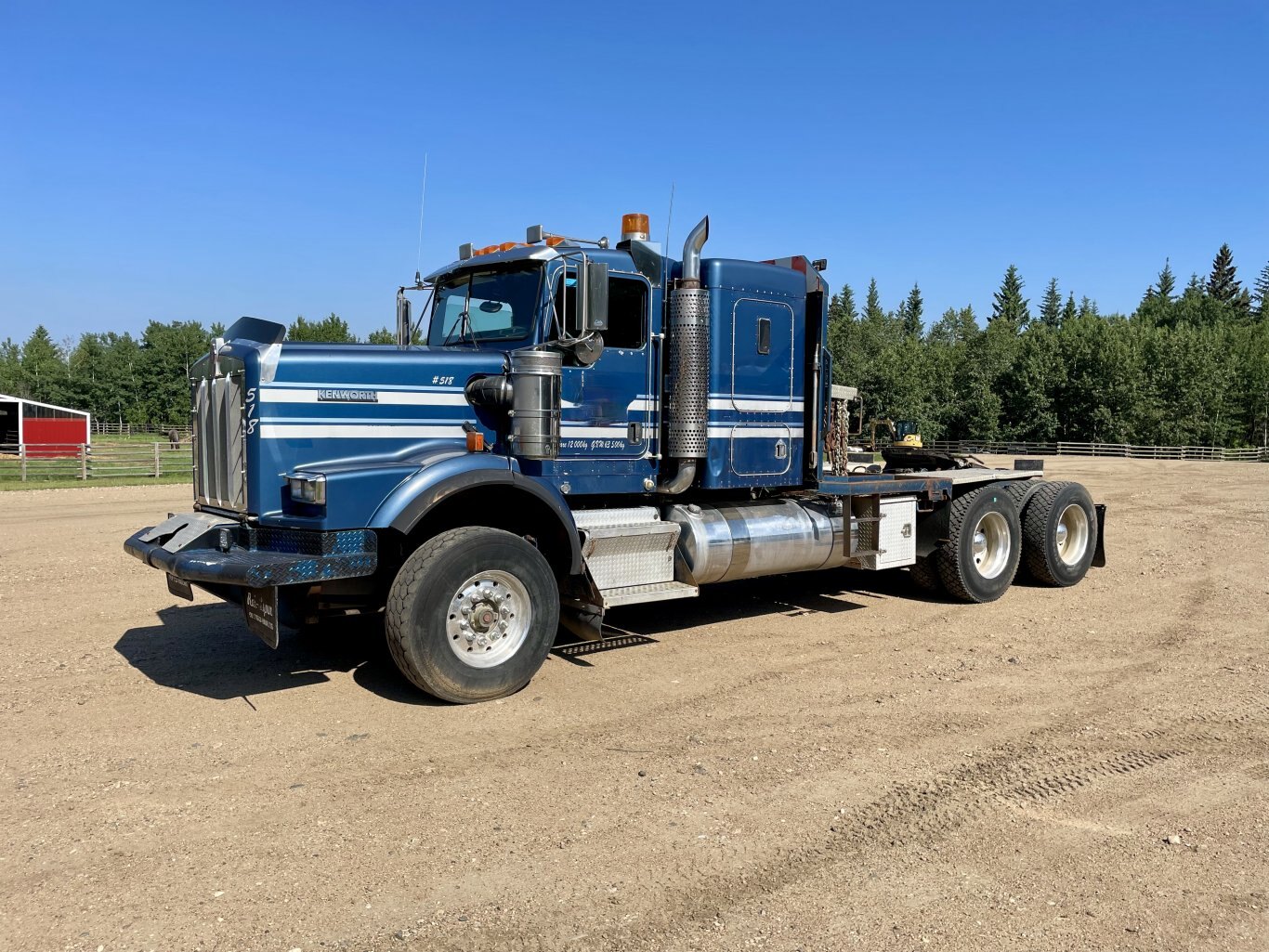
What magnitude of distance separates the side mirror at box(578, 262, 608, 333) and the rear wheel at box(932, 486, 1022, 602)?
4.79m

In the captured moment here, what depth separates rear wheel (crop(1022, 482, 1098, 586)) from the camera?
1049cm

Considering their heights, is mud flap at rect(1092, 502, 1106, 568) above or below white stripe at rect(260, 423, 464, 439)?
below

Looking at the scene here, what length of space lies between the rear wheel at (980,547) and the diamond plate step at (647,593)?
3.44 metres

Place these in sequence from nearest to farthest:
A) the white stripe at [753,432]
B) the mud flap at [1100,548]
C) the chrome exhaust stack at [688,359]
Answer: the chrome exhaust stack at [688,359] → the white stripe at [753,432] → the mud flap at [1100,548]

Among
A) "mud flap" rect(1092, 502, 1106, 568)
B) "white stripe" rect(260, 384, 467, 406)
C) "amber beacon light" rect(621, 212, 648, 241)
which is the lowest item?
"mud flap" rect(1092, 502, 1106, 568)

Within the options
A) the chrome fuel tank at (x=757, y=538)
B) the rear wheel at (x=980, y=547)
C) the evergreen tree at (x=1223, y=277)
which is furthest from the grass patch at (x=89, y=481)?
the evergreen tree at (x=1223, y=277)

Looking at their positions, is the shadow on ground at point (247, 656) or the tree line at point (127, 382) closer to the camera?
the shadow on ground at point (247, 656)

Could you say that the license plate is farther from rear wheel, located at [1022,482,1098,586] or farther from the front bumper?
rear wheel, located at [1022,482,1098,586]

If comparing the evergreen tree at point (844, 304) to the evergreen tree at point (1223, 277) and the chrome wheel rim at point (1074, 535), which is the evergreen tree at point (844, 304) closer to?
the evergreen tree at point (1223, 277)

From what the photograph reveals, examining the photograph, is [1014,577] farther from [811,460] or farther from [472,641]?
[472,641]

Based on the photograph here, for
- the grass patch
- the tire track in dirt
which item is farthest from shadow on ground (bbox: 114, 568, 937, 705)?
the grass patch

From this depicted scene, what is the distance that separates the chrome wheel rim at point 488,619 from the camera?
6.10 m

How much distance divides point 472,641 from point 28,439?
1955 inches

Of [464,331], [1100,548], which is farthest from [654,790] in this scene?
[1100,548]
